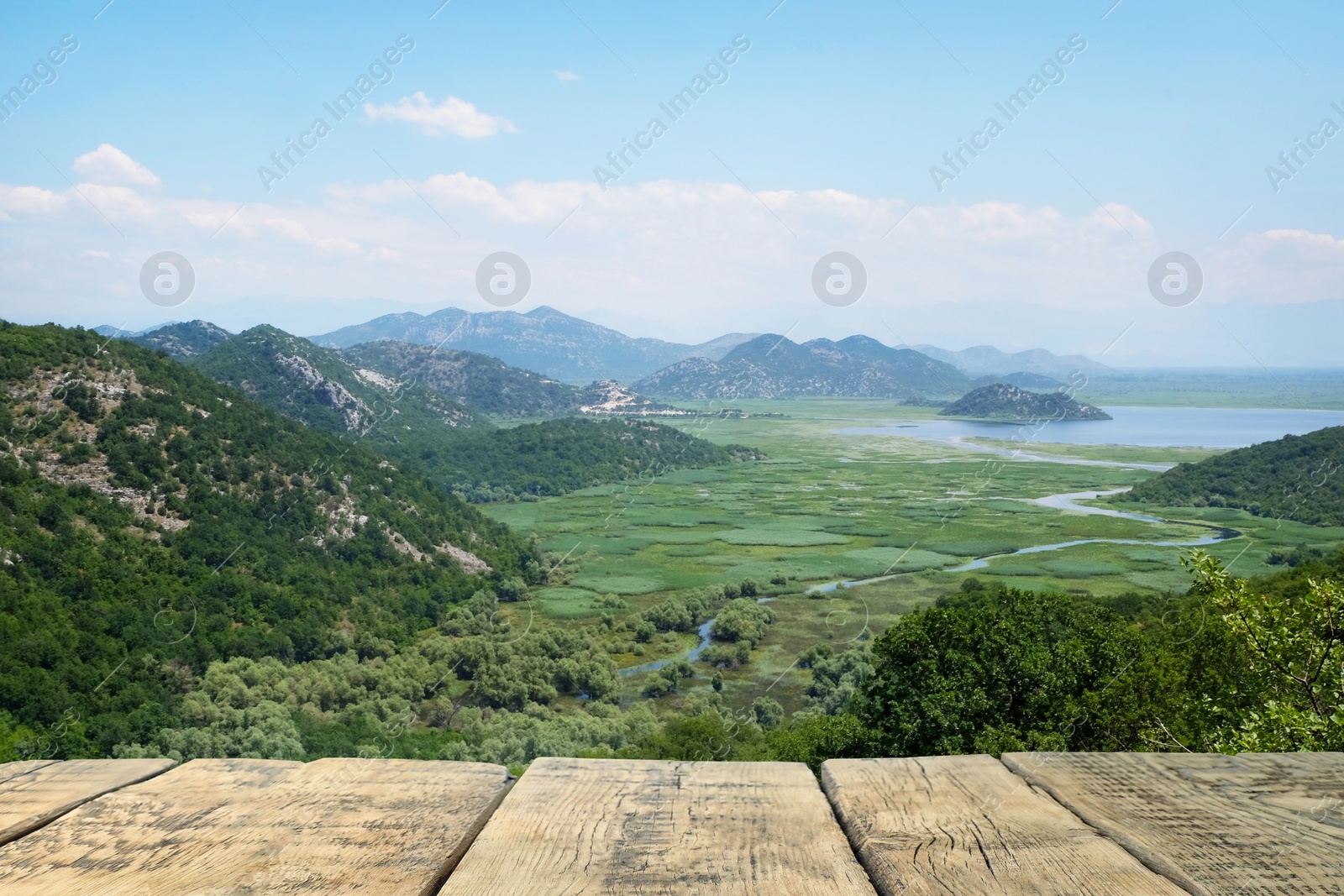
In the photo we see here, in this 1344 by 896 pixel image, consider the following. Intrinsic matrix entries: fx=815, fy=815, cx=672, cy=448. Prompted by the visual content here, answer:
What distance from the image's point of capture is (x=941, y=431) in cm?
15188

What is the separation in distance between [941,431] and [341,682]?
448 feet

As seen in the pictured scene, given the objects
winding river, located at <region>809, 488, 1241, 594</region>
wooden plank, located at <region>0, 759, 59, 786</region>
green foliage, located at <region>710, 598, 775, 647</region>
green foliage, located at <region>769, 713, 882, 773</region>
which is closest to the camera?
wooden plank, located at <region>0, 759, 59, 786</region>

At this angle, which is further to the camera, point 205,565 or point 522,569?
point 522,569

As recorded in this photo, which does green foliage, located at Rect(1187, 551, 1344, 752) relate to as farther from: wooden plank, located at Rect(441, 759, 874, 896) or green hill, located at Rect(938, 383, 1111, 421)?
green hill, located at Rect(938, 383, 1111, 421)

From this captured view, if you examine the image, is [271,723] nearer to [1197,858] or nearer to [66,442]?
[66,442]

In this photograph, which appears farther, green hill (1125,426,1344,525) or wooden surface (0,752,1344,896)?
green hill (1125,426,1344,525)

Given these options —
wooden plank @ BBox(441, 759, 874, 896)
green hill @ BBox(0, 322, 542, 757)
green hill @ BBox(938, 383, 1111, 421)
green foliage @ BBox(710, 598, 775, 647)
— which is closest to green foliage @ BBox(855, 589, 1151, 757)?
wooden plank @ BBox(441, 759, 874, 896)

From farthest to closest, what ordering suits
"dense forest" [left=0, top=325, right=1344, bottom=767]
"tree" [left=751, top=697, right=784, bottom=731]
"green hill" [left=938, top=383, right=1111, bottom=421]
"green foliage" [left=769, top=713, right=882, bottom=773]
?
"green hill" [left=938, top=383, right=1111, bottom=421], "tree" [left=751, top=697, right=784, bottom=731], "green foliage" [left=769, top=713, right=882, bottom=773], "dense forest" [left=0, top=325, right=1344, bottom=767]

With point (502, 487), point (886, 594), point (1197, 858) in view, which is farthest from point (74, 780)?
point (502, 487)

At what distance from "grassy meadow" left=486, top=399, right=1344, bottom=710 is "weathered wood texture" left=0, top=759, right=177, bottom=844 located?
29.2 metres

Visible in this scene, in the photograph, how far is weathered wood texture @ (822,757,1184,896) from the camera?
1.33m

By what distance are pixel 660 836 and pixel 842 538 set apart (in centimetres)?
6555

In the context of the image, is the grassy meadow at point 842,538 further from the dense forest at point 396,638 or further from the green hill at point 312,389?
the green hill at point 312,389

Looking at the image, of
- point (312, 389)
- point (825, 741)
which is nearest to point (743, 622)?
point (825, 741)
